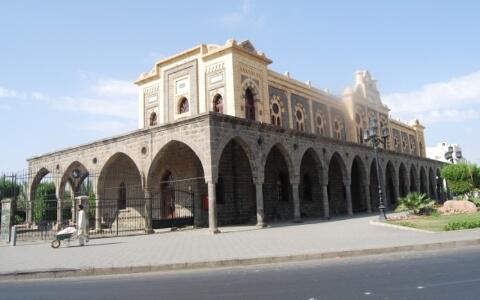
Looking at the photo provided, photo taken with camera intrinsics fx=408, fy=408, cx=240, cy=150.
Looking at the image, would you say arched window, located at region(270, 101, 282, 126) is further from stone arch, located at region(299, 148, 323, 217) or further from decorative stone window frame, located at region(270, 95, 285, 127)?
stone arch, located at region(299, 148, 323, 217)

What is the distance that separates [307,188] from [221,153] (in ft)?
36.3

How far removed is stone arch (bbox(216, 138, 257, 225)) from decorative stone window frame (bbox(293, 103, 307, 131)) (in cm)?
768

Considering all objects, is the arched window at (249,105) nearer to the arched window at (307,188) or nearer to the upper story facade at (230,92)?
the upper story facade at (230,92)

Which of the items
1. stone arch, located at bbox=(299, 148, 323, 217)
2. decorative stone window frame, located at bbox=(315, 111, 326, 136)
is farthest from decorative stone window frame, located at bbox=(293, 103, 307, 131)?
stone arch, located at bbox=(299, 148, 323, 217)

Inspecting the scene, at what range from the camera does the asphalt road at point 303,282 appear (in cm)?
548

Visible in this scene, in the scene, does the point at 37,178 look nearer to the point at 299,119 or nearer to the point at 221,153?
the point at 221,153

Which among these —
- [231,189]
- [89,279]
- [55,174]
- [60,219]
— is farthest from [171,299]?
[55,174]

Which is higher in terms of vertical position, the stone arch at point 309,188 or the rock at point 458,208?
the stone arch at point 309,188

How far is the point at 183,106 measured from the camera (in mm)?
26594

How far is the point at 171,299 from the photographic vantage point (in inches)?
221

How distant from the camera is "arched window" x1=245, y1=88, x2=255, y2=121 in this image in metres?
24.8

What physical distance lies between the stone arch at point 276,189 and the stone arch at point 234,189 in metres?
1.48

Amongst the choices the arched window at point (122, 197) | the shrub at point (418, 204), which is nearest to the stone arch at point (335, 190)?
the shrub at point (418, 204)

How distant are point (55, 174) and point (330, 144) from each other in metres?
16.8
